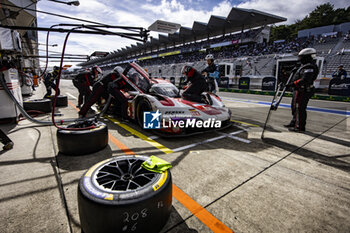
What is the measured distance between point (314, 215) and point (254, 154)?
53.8 inches

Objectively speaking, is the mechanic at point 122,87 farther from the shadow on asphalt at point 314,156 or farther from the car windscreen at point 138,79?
the shadow on asphalt at point 314,156

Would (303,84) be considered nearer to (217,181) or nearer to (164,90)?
(164,90)

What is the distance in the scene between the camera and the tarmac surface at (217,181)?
1.60m

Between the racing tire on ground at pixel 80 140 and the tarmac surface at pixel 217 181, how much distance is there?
12 centimetres

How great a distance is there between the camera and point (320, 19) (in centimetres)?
4825

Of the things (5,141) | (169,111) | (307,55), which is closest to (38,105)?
(5,141)

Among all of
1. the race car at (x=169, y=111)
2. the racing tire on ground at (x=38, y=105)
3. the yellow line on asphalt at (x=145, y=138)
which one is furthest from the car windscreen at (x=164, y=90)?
the racing tire on ground at (x=38, y=105)

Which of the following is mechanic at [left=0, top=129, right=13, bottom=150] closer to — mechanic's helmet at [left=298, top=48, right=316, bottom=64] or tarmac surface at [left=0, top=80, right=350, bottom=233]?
tarmac surface at [left=0, top=80, right=350, bottom=233]

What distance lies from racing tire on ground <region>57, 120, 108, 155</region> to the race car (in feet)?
3.85

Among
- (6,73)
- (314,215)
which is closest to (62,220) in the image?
(314,215)

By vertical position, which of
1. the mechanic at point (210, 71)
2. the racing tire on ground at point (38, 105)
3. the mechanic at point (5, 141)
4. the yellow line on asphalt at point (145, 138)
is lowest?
the yellow line on asphalt at point (145, 138)

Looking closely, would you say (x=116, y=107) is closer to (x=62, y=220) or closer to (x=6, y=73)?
(x=6, y=73)

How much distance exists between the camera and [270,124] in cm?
504

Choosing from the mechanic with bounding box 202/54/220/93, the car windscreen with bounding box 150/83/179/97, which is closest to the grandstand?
the mechanic with bounding box 202/54/220/93
